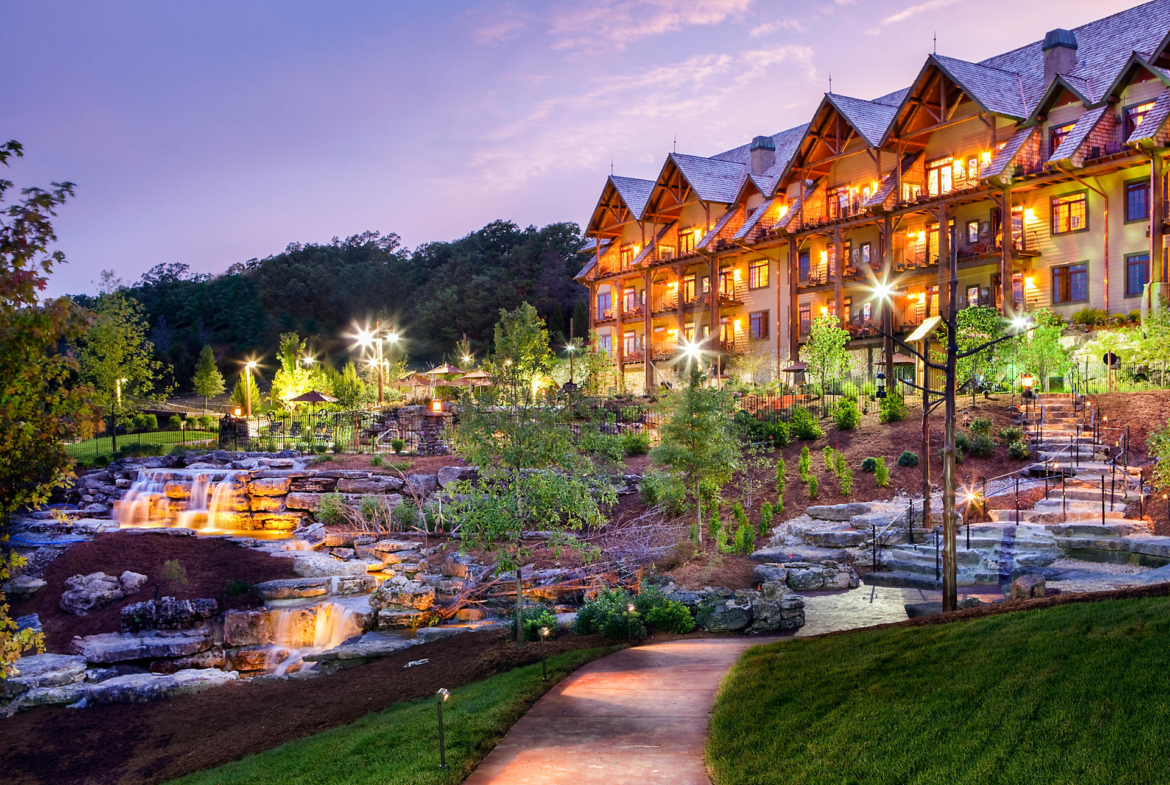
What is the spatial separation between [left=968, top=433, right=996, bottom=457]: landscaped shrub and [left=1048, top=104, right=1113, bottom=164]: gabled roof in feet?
42.6

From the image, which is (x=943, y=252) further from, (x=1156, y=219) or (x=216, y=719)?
(x=216, y=719)

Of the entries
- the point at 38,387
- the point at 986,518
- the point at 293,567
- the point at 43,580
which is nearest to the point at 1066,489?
the point at 986,518

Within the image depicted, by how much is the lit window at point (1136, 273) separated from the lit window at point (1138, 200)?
1.38 metres

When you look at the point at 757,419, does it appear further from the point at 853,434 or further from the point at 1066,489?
the point at 1066,489

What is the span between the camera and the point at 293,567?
1889 cm

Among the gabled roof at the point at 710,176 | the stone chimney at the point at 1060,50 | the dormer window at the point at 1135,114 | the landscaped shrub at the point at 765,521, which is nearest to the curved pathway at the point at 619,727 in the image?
the landscaped shrub at the point at 765,521

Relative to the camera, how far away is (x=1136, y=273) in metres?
29.1

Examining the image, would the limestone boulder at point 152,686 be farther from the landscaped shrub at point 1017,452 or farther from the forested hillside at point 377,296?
the forested hillside at point 377,296

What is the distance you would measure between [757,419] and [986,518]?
32.6 ft

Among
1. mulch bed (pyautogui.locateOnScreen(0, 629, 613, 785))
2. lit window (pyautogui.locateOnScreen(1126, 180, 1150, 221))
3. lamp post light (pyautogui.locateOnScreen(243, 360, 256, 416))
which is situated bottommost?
mulch bed (pyautogui.locateOnScreen(0, 629, 613, 785))

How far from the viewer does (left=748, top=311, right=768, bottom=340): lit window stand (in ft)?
144

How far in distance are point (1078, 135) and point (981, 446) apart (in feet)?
48.8

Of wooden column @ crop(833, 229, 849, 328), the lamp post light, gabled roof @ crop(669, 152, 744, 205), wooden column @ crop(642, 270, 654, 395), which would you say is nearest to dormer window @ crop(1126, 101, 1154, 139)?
wooden column @ crop(833, 229, 849, 328)

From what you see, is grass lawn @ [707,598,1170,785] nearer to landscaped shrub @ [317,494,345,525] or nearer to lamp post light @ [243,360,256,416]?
landscaped shrub @ [317,494,345,525]
